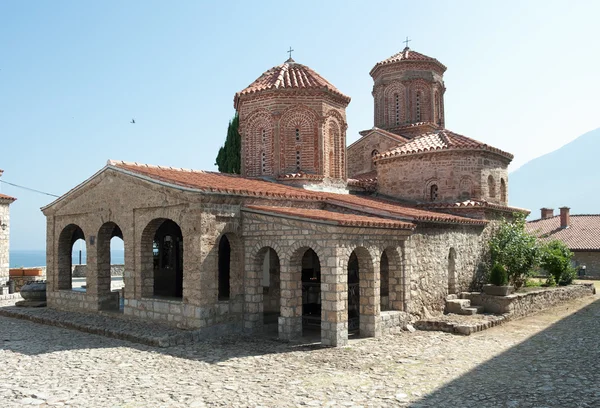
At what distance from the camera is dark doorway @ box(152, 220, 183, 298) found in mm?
16547

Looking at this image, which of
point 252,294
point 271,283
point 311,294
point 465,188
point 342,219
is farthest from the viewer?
point 465,188

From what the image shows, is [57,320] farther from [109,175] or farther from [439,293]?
[439,293]

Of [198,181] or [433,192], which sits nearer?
[198,181]

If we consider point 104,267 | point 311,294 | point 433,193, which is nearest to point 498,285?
point 433,193

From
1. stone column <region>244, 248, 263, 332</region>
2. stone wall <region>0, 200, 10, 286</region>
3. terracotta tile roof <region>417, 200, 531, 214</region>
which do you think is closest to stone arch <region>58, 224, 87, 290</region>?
stone column <region>244, 248, 263, 332</region>

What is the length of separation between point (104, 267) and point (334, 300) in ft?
23.6

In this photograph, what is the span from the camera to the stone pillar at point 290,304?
10938 millimetres

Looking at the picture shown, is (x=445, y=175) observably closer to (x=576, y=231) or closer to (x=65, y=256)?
(x=65, y=256)

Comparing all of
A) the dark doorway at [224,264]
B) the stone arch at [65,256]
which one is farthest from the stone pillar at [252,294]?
the stone arch at [65,256]

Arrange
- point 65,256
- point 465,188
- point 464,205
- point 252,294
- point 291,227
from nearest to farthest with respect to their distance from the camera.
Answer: point 291,227
point 252,294
point 65,256
point 464,205
point 465,188

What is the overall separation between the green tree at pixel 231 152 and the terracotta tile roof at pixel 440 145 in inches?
391

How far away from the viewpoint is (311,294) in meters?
13.8

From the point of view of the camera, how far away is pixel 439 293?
46.8ft

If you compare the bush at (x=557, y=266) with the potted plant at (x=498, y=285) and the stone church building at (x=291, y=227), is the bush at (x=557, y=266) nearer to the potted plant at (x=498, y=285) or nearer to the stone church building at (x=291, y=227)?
the stone church building at (x=291, y=227)
